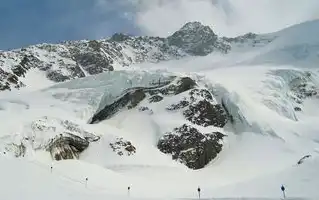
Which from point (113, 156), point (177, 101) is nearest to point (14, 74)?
point (177, 101)

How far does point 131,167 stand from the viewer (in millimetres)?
69625

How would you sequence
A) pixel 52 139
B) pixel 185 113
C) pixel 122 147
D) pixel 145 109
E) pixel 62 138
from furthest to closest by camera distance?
pixel 145 109, pixel 185 113, pixel 122 147, pixel 62 138, pixel 52 139

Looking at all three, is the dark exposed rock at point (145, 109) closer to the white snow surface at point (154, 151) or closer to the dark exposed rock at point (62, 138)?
the white snow surface at point (154, 151)

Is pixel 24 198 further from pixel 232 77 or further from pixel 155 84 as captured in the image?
pixel 232 77

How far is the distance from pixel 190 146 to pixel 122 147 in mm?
13359

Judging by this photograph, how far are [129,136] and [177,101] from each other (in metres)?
17.3

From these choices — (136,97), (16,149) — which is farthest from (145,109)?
(16,149)

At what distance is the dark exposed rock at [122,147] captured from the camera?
2869 inches

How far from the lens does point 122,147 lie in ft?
242

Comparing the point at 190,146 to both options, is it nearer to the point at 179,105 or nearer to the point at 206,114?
the point at 179,105

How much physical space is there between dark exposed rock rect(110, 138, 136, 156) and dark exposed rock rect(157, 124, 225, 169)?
5.98m

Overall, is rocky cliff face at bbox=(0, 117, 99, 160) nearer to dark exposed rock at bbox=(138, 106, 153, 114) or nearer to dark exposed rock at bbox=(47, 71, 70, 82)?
dark exposed rock at bbox=(138, 106, 153, 114)

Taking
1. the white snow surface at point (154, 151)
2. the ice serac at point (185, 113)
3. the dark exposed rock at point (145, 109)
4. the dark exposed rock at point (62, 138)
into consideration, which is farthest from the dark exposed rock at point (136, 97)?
the dark exposed rock at point (62, 138)

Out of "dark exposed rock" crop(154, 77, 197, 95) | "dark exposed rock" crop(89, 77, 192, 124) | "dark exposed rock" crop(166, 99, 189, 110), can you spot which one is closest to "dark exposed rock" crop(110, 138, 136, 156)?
"dark exposed rock" crop(89, 77, 192, 124)
